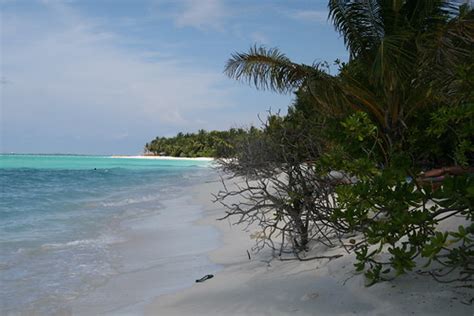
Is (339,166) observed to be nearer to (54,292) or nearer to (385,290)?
(385,290)

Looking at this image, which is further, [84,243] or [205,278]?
[84,243]

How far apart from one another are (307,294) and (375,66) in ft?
14.1

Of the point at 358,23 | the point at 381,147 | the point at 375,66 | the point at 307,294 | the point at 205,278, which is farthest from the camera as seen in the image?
the point at 358,23

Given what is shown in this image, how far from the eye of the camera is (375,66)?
7168 millimetres

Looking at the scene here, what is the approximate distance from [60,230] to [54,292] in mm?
5681

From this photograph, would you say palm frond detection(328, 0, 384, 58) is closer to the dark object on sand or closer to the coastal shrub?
the coastal shrub

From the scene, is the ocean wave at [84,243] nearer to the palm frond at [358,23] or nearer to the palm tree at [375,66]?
the palm tree at [375,66]

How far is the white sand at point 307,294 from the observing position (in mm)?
3557

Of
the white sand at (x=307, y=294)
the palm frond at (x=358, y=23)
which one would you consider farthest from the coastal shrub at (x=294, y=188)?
the palm frond at (x=358, y=23)

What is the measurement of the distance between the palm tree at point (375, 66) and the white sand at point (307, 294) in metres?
3.65

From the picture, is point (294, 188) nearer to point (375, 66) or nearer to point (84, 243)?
point (375, 66)

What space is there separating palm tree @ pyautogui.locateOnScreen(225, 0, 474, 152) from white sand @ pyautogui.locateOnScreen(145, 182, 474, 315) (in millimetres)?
3648

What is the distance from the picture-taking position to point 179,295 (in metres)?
5.03

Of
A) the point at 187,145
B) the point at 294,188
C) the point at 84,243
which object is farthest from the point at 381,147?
the point at 187,145
